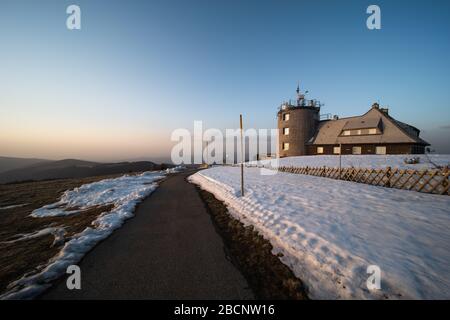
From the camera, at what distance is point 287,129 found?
129ft

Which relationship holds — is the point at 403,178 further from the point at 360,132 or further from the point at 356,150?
the point at 360,132

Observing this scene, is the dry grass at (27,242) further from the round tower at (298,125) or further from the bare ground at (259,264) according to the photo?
the round tower at (298,125)

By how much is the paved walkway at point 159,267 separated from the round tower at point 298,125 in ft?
116

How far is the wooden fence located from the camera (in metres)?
9.41

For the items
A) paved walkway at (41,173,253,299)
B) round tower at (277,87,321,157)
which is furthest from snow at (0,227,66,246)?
round tower at (277,87,321,157)

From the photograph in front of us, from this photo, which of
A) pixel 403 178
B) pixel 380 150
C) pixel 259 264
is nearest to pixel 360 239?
pixel 259 264

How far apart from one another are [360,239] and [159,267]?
5947 millimetres

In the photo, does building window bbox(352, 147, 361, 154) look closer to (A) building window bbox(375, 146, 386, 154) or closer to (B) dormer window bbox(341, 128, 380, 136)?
(A) building window bbox(375, 146, 386, 154)

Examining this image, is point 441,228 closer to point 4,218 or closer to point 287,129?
point 4,218

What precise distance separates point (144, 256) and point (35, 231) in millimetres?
6368

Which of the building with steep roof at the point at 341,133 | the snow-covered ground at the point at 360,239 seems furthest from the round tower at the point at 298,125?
the snow-covered ground at the point at 360,239

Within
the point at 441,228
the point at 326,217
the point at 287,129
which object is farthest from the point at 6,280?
the point at 287,129

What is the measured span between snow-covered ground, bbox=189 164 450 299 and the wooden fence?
119 cm

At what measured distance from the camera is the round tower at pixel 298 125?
123 feet
